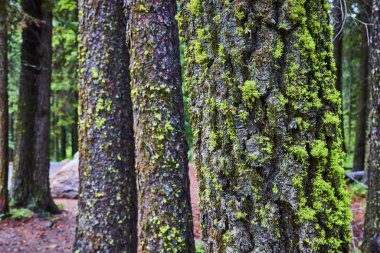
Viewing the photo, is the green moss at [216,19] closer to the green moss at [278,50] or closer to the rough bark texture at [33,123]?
the green moss at [278,50]

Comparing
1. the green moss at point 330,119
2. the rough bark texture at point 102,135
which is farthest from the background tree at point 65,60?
the green moss at point 330,119

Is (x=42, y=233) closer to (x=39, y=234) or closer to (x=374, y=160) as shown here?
(x=39, y=234)

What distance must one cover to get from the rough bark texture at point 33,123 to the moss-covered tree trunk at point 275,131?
8.75 meters

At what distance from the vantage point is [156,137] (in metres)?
4.10

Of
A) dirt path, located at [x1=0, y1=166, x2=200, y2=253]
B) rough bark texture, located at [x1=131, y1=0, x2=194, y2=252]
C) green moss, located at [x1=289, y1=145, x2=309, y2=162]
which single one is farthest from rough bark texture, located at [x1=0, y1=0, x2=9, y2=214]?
green moss, located at [x1=289, y1=145, x2=309, y2=162]

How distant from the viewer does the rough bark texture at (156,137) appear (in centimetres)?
403

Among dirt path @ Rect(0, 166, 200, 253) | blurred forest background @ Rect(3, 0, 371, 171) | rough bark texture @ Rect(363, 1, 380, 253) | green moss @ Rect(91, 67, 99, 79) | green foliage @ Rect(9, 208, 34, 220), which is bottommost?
dirt path @ Rect(0, 166, 200, 253)

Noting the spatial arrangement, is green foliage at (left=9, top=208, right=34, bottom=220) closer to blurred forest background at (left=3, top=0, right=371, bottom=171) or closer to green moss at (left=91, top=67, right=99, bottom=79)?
blurred forest background at (left=3, top=0, right=371, bottom=171)

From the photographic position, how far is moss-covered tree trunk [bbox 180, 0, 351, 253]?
137cm

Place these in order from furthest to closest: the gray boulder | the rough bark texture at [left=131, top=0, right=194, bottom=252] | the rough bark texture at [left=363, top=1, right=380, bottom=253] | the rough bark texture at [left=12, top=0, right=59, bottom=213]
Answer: the gray boulder
the rough bark texture at [left=12, top=0, right=59, bottom=213]
the rough bark texture at [left=363, top=1, right=380, bottom=253]
the rough bark texture at [left=131, top=0, right=194, bottom=252]

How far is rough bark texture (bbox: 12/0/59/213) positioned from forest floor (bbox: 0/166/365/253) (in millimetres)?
584

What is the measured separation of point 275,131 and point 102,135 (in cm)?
390

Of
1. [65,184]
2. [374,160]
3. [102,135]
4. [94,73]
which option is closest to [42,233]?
[65,184]

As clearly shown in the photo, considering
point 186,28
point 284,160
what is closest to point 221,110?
point 284,160
